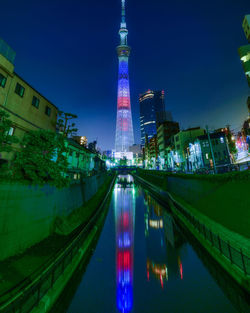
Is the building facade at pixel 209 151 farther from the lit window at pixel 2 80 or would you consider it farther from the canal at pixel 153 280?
the lit window at pixel 2 80

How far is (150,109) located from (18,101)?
168563mm

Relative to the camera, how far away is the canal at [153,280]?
5973 millimetres

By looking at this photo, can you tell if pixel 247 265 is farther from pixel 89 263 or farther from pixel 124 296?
pixel 89 263

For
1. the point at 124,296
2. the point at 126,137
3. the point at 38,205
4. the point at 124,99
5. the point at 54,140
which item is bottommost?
the point at 124,296

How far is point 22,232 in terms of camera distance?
675 cm

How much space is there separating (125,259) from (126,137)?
89324 millimetres

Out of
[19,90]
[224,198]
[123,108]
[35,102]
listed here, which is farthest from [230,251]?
[123,108]

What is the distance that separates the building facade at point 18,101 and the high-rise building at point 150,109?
152490 millimetres

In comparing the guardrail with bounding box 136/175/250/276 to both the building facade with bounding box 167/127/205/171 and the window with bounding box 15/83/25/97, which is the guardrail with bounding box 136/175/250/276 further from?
the building facade with bounding box 167/127/205/171

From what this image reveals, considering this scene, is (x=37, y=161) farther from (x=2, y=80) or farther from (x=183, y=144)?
(x=183, y=144)

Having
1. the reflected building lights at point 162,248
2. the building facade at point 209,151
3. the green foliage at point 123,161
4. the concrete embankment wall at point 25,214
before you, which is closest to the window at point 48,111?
the concrete embankment wall at point 25,214

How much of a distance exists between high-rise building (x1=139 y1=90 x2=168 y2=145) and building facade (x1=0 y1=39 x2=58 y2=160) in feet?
500

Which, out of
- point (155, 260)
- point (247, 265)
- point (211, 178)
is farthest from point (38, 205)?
point (211, 178)

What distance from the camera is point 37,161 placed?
7410 millimetres
